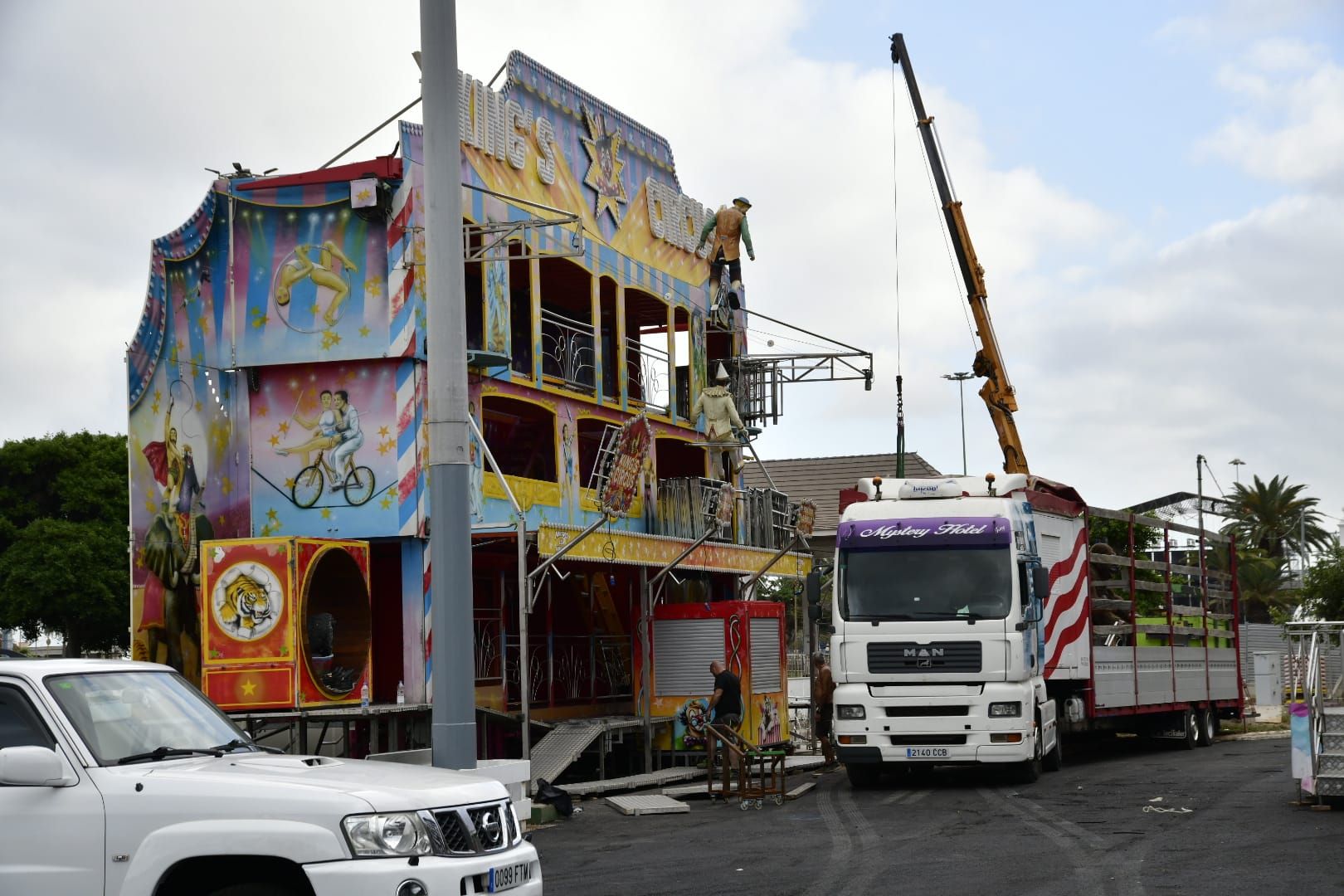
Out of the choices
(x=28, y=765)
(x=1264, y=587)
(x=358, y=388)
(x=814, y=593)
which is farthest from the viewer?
(x=1264, y=587)

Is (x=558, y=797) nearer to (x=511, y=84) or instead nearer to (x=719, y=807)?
(x=719, y=807)

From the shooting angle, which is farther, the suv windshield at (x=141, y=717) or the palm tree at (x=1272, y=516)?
the palm tree at (x=1272, y=516)

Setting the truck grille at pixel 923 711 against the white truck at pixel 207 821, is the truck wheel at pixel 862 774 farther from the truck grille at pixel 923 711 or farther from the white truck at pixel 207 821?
the white truck at pixel 207 821

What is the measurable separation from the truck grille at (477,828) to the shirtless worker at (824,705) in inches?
658

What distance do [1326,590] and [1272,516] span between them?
13.3m

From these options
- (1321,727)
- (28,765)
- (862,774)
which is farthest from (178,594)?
(28,765)

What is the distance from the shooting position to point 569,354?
25.1 m

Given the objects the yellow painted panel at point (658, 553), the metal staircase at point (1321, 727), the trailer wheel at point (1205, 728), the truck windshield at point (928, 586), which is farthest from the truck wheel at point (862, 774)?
the trailer wheel at point (1205, 728)

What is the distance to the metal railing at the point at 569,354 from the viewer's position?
24906 millimetres

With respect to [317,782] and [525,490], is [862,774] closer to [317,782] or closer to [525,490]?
[525,490]

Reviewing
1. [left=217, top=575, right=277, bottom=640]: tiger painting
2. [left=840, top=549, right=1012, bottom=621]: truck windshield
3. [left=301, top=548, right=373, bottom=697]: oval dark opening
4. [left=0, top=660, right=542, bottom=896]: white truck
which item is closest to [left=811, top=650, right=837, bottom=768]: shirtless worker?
[left=840, top=549, right=1012, bottom=621]: truck windshield

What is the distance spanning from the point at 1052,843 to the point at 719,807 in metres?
5.69

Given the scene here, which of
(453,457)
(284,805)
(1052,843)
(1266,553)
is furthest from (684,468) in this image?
(1266,553)

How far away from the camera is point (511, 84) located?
23703mm
